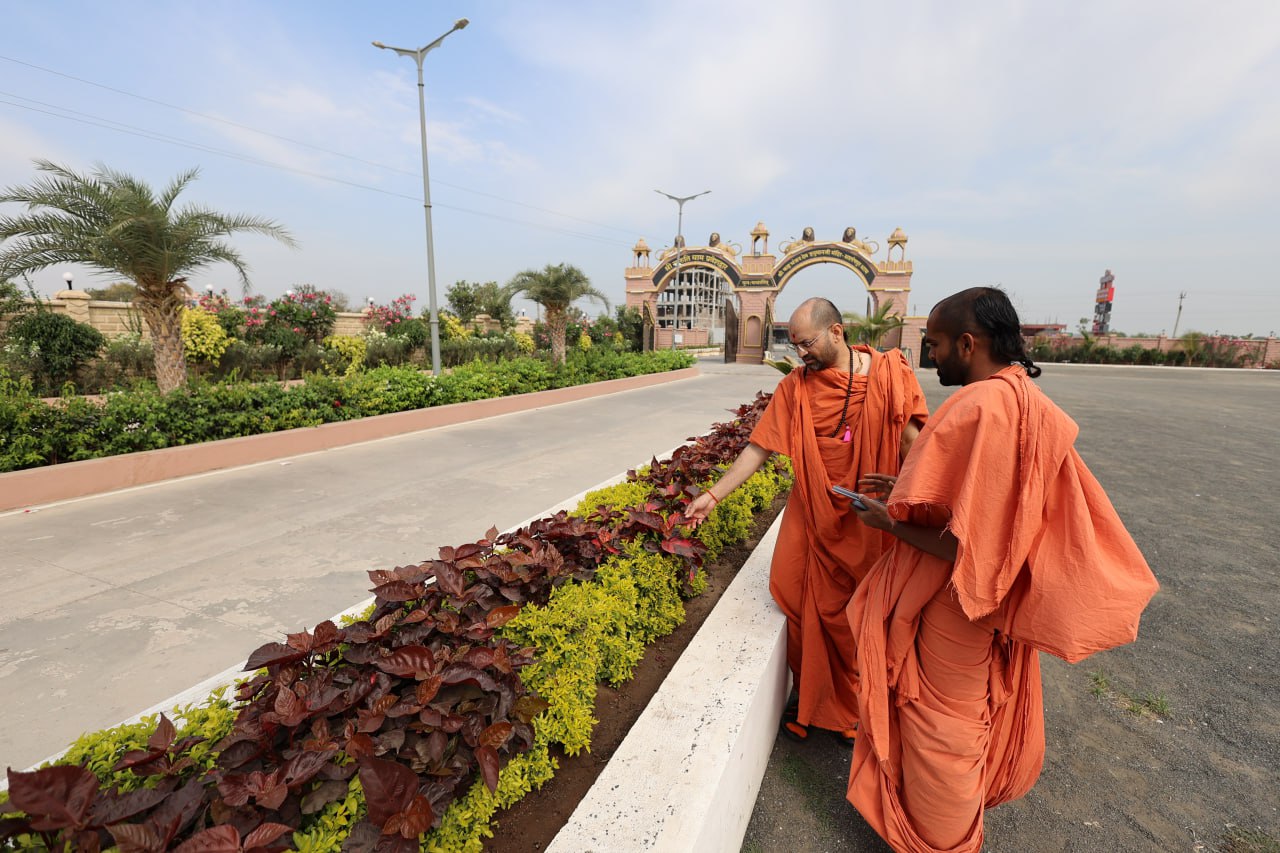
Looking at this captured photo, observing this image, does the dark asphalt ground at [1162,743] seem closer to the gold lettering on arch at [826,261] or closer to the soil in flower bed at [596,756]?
the soil in flower bed at [596,756]

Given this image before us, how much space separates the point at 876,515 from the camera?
67.1 inches

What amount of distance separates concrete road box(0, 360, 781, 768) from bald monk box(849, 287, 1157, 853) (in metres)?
2.89

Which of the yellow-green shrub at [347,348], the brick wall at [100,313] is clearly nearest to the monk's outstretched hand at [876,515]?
the brick wall at [100,313]

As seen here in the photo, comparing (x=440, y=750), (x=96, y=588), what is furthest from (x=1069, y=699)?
(x=96, y=588)

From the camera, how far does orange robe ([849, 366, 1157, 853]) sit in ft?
4.40

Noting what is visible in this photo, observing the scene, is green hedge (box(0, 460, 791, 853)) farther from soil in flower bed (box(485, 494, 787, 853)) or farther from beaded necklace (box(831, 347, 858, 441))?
beaded necklace (box(831, 347, 858, 441))

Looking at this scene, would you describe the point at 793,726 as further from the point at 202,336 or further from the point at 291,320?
the point at 291,320

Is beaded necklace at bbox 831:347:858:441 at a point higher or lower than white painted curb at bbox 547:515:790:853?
higher

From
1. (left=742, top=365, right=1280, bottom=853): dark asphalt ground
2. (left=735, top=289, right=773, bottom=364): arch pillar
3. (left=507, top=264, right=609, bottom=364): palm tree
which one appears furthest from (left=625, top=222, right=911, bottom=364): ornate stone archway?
(left=742, top=365, right=1280, bottom=853): dark asphalt ground

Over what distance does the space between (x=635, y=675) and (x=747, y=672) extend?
→ 463 mm

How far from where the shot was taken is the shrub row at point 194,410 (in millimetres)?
4977

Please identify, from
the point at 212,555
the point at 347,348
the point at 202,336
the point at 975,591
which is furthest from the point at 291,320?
the point at 975,591

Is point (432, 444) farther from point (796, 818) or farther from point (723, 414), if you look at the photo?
point (796, 818)

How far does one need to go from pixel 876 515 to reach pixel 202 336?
14609mm
